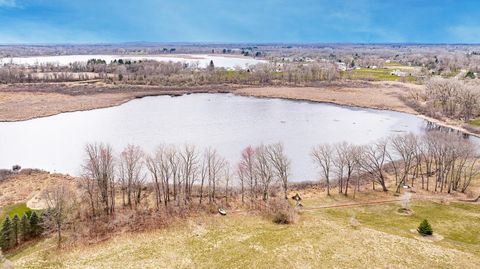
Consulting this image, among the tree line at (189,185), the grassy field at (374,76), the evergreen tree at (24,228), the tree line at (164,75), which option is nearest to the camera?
the evergreen tree at (24,228)

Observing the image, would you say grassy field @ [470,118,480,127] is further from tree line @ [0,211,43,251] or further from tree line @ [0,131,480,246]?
tree line @ [0,211,43,251]

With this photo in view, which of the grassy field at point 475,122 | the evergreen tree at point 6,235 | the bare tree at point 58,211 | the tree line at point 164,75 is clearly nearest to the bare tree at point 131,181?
the bare tree at point 58,211

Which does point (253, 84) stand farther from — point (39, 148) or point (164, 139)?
point (39, 148)

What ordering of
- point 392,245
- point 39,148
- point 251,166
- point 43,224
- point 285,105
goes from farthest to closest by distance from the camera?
point 285,105, point 39,148, point 251,166, point 43,224, point 392,245

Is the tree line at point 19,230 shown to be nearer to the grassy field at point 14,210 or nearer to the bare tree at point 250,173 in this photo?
the grassy field at point 14,210

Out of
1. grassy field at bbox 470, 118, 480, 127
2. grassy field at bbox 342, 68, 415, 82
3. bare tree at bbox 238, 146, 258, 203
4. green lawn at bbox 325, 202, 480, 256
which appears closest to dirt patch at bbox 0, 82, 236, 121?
bare tree at bbox 238, 146, 258, 203

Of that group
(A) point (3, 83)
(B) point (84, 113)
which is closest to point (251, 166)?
(B) point (84, 113)
